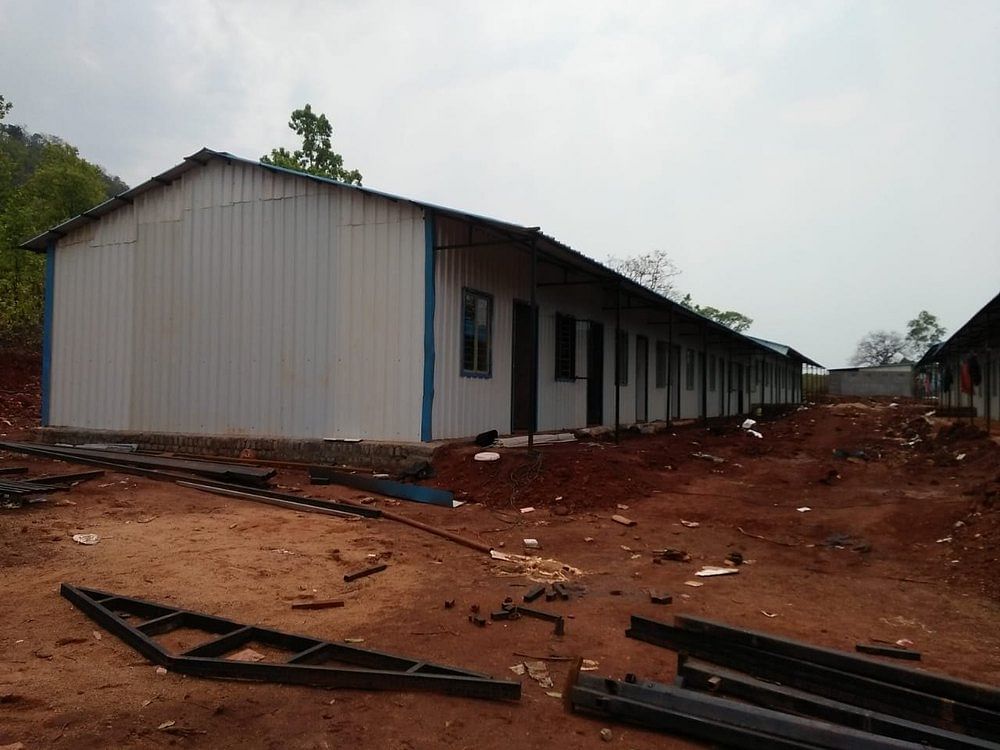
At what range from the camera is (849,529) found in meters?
7.87

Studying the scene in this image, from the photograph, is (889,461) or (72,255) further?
(889,461)

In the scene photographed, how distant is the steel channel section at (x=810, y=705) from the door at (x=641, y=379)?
15977 millimetres

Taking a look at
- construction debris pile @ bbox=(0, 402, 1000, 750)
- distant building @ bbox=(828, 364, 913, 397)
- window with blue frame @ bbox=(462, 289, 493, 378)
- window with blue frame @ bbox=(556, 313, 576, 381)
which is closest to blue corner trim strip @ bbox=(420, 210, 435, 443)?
construction debris pile @ bbox=(0, 402, 1000, 750)

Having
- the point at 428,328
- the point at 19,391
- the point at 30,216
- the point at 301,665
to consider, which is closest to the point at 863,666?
the point at 301,665

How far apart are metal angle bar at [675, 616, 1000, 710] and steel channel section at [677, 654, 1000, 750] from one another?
10.0 inches

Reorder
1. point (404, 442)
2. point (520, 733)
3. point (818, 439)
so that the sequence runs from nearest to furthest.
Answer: point (520, 733), point (404, 442), point (818, 439)

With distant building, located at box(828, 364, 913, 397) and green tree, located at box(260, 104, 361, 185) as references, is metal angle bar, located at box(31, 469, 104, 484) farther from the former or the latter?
distant building, located at box(828, 364, 913, 397)

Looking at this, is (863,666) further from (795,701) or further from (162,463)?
(162,463)

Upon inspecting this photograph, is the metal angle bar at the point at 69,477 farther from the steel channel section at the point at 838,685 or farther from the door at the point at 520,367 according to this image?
the steel channel section at the point at 838,685

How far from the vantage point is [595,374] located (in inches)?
668

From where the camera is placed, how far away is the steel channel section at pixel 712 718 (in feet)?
8.94

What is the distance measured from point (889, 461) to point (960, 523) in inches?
306

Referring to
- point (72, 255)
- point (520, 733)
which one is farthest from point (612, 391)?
point (520, 733)

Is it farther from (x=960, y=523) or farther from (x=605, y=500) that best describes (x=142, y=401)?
(x=960, y=523)
